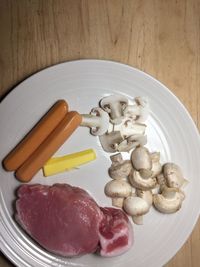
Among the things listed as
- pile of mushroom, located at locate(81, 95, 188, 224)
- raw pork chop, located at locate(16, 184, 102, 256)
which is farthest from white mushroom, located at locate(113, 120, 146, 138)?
raw pork chop, located at locate(16, 184, 102, 256)

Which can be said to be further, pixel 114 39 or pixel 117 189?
pixel 114 39

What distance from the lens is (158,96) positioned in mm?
1205

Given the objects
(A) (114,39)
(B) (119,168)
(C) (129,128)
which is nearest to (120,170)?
(B) (119,168)

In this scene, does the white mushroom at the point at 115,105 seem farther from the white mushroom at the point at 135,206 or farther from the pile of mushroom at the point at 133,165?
the white mushroom at the point at 135,206

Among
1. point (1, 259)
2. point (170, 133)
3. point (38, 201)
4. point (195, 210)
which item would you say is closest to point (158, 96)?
point (170, 133)

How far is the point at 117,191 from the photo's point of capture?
117 centimetres

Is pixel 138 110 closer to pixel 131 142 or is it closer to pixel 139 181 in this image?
Result: pixel 131 142

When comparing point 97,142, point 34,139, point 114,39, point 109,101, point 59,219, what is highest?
point 114,39

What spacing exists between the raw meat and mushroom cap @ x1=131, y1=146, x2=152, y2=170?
13 centimetres

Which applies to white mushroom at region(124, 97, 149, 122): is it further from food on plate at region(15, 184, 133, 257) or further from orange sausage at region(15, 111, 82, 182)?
food on plate at region(15, 184, 133, 257)

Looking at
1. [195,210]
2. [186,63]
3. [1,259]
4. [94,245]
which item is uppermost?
[186,63]

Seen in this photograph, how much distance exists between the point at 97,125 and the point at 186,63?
33cm

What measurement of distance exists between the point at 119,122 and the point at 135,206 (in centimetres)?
23

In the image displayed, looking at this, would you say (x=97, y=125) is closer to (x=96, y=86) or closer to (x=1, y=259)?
(x=96, y=86)
